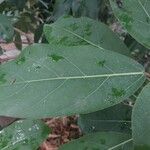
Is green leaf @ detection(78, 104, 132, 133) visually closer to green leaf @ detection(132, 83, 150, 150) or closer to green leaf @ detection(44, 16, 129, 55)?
green leaf @ detection(44, 16, 129, 55)

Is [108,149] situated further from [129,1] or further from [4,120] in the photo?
[4,120]

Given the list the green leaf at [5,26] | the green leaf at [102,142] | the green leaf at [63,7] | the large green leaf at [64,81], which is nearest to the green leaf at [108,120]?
the green leaf at [102,142]

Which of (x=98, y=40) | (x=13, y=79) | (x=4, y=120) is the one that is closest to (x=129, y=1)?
(x=98, y=40)

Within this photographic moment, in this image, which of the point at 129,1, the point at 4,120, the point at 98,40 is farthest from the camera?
the point at 4,120

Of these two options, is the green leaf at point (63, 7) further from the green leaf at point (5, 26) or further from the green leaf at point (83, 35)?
the green leaf at point (83, 35)

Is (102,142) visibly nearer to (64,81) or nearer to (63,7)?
(64,81)

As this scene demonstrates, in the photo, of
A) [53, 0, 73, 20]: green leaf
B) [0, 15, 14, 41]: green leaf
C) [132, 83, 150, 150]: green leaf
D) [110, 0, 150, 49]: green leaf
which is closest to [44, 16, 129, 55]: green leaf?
[110, 0, 150, 49]: green leaf

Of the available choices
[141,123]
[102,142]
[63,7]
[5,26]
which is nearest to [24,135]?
[102,142]
